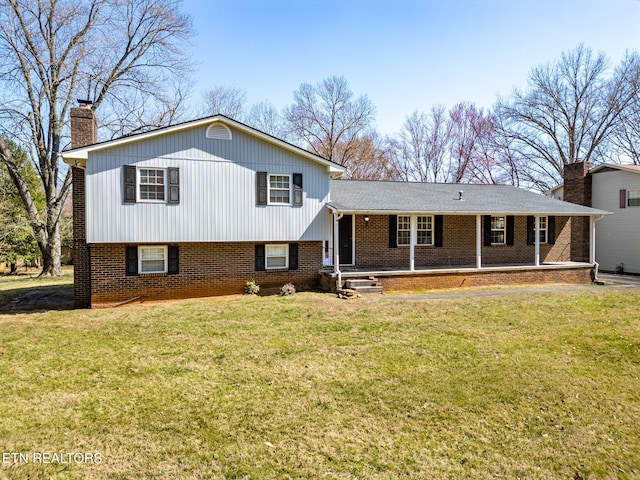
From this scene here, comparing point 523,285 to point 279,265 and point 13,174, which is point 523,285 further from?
point 13,174

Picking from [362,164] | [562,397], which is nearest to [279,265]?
[562,397]

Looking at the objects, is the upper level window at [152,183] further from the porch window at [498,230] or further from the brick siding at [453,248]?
the porch window at [498,230]

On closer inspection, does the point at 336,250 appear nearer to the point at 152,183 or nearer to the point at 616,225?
the point at 152,183

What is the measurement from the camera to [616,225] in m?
20.2

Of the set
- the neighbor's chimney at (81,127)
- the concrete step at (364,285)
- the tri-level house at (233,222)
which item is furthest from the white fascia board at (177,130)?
the concrete step at (364,285)

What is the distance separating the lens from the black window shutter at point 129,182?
1145 cm

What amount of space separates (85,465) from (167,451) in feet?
2.48

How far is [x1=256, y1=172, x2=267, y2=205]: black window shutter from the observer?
504 inches

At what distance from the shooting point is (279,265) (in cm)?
1367

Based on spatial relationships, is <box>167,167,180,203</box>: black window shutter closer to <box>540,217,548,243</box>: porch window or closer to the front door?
the front door

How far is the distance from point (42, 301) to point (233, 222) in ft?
23.0

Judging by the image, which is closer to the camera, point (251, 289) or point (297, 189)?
point (251, 289)

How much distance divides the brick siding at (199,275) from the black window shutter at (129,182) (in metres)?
1.47

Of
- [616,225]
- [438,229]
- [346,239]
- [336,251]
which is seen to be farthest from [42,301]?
[616,225]
